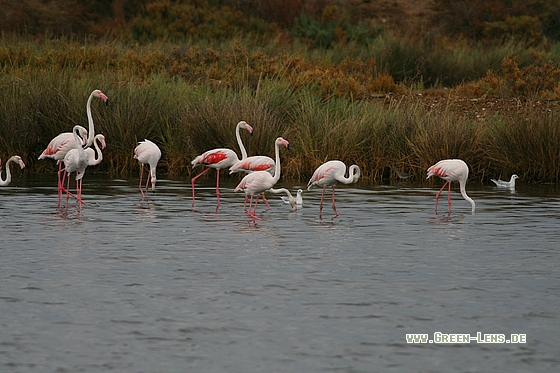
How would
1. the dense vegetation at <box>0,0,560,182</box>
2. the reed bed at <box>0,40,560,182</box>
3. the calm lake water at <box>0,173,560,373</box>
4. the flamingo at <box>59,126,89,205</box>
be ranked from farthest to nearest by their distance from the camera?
the dense vegetation at <box>0,0,560,182</box> < the reed bed at <box>0,40,560,182</box> < the flamingo at <box>59,126,89,205</box> < the calm lake water at <box>0,173,560,373</box>

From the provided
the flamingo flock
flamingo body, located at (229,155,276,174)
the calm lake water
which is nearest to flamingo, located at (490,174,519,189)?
the flamingo flock

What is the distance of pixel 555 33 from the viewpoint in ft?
128

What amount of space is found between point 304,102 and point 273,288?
36.2ft

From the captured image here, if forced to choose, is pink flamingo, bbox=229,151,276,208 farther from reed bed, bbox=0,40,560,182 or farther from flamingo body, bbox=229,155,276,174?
reed bed, bbox=0,40,560,182

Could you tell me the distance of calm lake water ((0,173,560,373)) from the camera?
20.7 feet

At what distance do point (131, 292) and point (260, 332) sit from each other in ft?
5.25

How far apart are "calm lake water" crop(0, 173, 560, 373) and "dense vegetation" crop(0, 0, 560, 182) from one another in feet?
12.0

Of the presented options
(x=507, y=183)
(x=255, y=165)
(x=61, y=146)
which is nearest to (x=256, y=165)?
(x=255, y=165)

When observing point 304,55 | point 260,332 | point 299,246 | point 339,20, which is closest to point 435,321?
point 260,332

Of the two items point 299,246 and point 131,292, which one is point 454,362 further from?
point 299,246

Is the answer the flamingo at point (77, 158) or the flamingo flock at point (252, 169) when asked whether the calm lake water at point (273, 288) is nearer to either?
the flamingo flock at point (252, 169)

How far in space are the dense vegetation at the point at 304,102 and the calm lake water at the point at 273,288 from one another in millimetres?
3648

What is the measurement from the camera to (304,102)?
18.9 meters

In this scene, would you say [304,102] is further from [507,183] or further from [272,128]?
[507,183]
